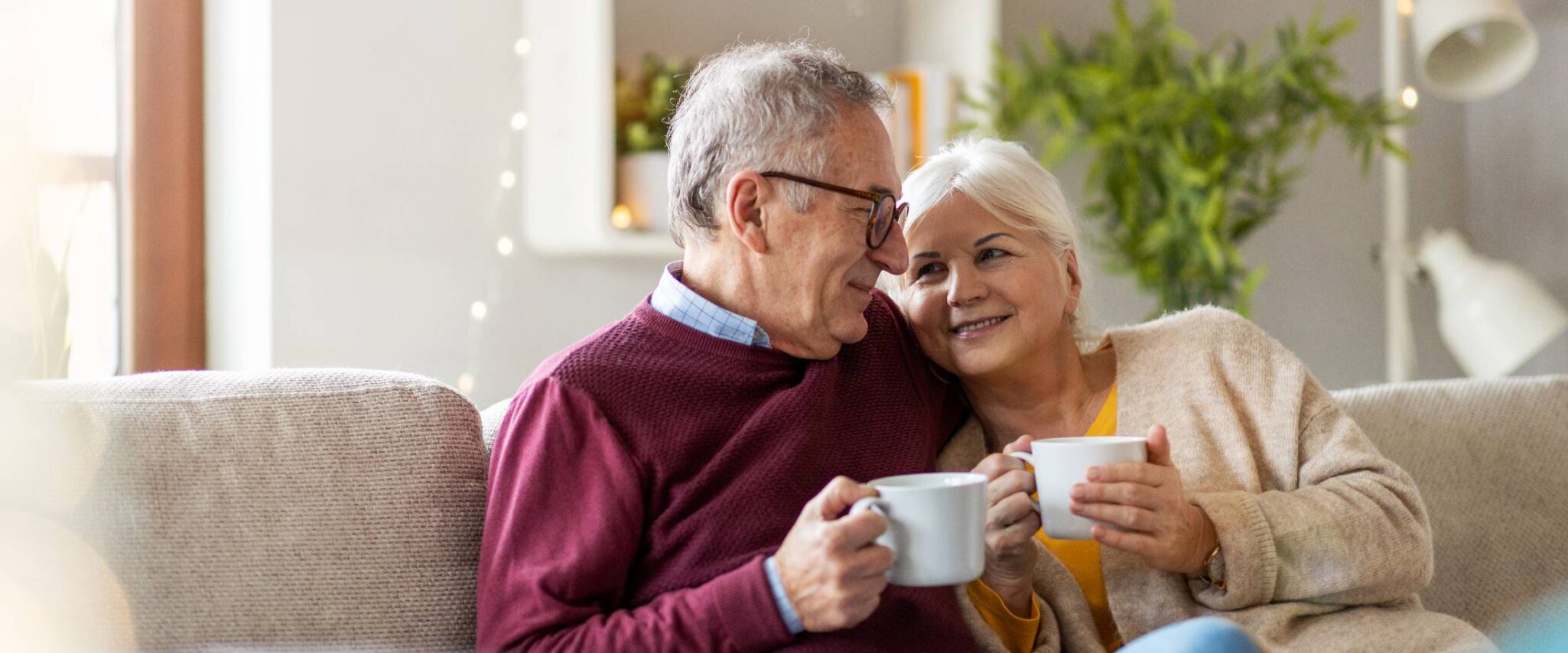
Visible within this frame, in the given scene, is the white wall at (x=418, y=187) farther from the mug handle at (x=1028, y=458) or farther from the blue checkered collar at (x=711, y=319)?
the mug handle at (x=1028, y=458)

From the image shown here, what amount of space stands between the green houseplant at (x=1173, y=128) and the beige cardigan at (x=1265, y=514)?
4.47 feet

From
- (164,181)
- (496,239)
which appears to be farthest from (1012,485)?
(164,181)

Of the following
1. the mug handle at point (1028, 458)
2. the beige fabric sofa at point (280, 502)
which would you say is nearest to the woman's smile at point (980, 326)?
the mug handle at point (1028, 458)

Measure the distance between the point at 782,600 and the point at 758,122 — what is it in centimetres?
48

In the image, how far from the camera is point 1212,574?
4.46ft

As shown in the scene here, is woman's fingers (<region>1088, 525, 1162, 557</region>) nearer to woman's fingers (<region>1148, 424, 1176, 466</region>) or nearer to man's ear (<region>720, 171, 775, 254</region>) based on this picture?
woman's fingers (<region>1148, 424, 1176, 466</region>)

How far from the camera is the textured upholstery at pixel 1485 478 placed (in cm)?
169

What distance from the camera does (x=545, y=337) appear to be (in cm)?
249

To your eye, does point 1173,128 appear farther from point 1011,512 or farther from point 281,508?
point 281,508

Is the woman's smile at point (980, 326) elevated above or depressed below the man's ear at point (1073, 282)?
below

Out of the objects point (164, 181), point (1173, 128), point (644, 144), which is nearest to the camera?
point (164, 181)

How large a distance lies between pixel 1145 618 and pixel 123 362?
1.73 metres

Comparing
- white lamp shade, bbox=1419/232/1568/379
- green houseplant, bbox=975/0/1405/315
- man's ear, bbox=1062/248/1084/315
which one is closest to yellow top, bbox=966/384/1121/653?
man's ear, bbox=1062/248/1084/315

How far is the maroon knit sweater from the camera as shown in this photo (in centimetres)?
115
